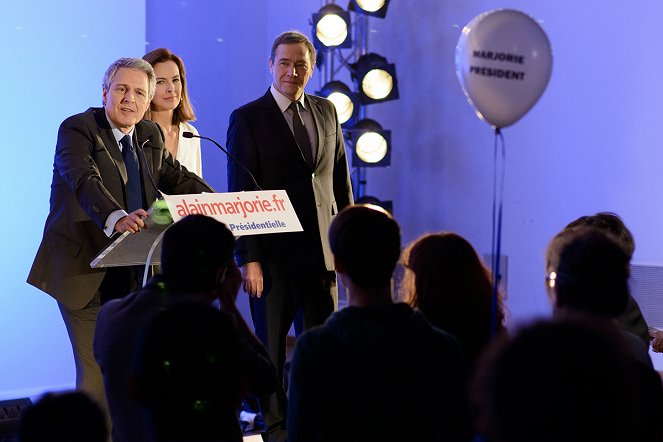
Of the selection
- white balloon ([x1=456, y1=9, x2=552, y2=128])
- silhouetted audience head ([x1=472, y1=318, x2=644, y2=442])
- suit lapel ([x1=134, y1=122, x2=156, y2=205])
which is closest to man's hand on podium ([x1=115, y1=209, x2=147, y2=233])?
suit lapel ([x1=134, y1=122, x2=156, y2=205])

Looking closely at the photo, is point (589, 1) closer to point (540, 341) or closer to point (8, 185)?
point (8, 185)

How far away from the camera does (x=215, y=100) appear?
5.97m

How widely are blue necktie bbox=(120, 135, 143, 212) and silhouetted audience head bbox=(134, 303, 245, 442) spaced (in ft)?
5.41

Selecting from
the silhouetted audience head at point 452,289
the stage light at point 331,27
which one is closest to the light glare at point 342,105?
the stage light at point 331,27

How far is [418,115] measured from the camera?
6176mm

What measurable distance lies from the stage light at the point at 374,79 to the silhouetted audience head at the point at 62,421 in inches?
172

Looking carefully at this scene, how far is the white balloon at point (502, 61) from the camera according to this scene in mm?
2691

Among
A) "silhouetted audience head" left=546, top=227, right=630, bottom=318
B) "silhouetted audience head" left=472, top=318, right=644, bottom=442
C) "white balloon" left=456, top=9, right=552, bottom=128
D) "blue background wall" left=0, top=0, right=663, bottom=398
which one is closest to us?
"silhouetted audience head" left=472, top=318, right=644, bottom=442

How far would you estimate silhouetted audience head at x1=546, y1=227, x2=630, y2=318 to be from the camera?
74.8 inches

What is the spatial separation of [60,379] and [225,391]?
338 cm

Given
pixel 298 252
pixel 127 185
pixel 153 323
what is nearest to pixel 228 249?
pixel 153 323

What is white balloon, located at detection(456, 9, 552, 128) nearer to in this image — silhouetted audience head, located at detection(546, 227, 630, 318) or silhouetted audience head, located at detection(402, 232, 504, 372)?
silhouetted audience head, located at detection(402, 232, 504, 372)

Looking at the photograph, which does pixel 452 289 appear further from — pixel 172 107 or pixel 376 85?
pixel 376 85

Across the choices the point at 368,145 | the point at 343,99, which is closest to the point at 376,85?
the point at 343,99
